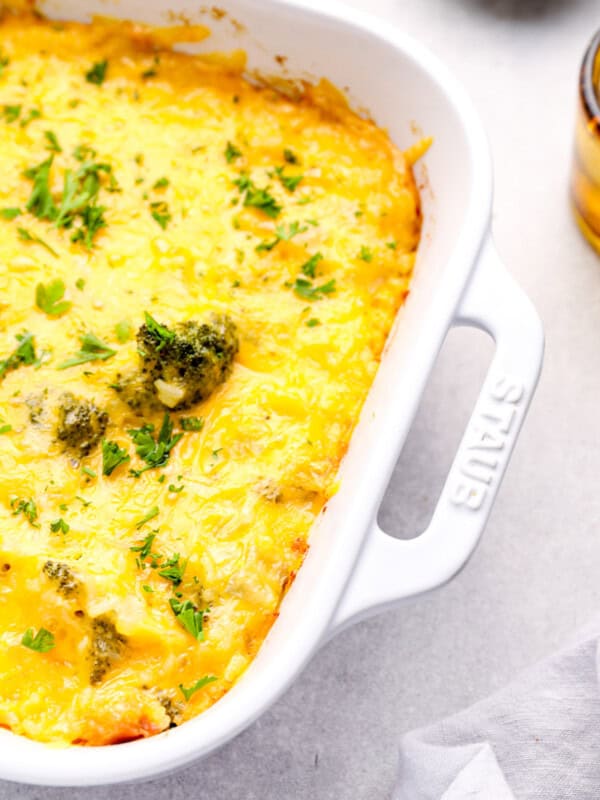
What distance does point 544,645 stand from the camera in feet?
10.0

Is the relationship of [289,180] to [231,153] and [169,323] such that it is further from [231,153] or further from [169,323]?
[169,323]

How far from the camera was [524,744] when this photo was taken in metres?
2.73

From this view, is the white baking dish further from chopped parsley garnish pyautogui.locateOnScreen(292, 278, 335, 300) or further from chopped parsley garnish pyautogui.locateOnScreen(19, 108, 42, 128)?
chopped parsley garnish pyautogui.locateOnScreen(19, 108, 42, 128)

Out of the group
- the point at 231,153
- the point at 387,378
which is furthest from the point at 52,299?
the point at 387,378

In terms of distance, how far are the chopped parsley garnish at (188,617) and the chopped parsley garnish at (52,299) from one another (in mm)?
847

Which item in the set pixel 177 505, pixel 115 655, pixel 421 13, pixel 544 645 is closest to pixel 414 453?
pixel 544 645

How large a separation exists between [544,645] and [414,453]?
2.25ft

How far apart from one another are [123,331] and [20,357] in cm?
27

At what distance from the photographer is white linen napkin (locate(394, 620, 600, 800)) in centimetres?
267

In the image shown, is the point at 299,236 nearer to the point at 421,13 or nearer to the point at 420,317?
the point at 420,317

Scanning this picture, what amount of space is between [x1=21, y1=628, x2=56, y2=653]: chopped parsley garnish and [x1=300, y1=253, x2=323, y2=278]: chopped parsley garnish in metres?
1.17

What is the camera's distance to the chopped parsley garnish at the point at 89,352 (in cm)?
268

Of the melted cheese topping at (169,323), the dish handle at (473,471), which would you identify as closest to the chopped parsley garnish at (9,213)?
the melted cheese topping at (169,323)

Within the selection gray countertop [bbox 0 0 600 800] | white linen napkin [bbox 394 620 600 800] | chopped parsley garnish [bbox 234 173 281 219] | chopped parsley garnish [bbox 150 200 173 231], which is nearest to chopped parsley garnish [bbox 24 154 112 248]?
chopped parsley garnish [bbox 150 200 173 231]
